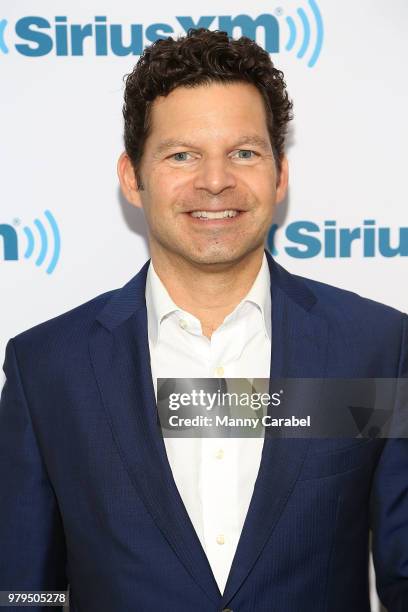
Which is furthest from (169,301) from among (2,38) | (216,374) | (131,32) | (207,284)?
(2,38)

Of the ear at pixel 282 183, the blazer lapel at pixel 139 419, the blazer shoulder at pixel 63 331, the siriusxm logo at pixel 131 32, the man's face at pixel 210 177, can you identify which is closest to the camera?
the blazer lapel at pixel 139 419

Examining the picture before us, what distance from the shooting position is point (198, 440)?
1842 millimetres

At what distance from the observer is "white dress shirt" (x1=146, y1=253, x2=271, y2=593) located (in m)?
1.79

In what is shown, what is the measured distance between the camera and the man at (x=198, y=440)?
5.78 ft

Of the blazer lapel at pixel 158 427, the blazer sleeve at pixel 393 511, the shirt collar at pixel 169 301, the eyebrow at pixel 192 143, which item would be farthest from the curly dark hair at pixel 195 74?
the blazer sleeve at pixel 393 511

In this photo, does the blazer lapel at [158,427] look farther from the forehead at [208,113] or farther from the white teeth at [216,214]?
the forehead at [208,113]

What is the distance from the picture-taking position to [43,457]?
1.91 m

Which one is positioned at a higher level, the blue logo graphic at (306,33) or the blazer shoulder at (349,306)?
the blue logo graphic at (306,33)

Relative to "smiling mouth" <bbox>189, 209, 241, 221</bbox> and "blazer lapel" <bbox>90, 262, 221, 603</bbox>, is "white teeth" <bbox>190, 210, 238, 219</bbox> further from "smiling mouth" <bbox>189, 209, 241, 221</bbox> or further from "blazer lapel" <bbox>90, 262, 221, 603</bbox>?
"blazer lapel" <bbox>90, 262, 221, 603</bbox>

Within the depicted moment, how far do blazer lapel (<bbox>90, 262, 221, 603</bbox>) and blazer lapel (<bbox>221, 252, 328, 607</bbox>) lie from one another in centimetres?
11

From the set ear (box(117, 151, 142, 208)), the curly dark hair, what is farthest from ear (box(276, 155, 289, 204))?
ear (box(117, 151, 142, 208))

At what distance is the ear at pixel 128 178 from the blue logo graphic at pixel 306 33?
0.70 metres

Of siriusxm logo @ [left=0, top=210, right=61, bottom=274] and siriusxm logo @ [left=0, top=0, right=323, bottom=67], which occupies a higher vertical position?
siriusxm logo @ [left=0, top=0, right=323, bottom=67]

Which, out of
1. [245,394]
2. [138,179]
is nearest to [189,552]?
[245,394]
